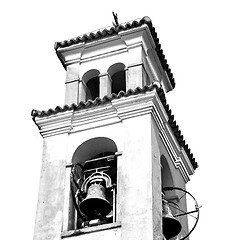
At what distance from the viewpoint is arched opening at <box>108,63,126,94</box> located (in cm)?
1772

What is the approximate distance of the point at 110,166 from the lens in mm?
15992

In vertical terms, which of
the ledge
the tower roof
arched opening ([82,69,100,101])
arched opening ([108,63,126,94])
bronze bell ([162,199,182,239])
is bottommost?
the ledge

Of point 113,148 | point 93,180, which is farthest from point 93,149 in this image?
point 93,180

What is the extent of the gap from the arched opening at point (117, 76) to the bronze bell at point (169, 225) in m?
3.62

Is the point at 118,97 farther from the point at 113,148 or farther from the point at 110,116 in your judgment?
the point at 113,148

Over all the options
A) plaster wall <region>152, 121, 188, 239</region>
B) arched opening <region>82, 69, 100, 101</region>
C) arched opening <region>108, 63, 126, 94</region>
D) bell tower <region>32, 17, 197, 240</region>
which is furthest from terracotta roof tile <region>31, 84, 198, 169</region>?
arched opening <region>108, 63, 126, 94</region>

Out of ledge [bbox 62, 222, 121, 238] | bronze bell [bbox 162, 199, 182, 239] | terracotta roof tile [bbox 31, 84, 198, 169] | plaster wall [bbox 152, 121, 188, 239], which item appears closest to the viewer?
ledge [bbox 62, 222, 121, 238]

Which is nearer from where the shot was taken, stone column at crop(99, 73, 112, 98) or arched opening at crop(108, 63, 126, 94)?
stone column at crop(99, 73, 112, 98)

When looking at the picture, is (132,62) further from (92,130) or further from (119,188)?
(119,188)

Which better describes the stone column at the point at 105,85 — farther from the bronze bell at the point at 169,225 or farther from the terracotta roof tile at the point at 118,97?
the bronze bell at the point at 169,225

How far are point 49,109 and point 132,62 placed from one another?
2.11 m

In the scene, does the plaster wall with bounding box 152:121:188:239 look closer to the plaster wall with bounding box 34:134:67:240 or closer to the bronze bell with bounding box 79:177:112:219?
the bronze bell with bounding box 79:177:112:219

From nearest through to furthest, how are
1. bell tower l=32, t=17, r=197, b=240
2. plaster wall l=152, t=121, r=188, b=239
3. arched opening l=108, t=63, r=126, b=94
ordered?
1. bell tower l=32, t=17, r=197, b=240
2. plaster wall l=152, t=121, r=188, b=239
3. arched opening l=108, t=63, r=126, b=94

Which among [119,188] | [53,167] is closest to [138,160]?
[119,188]
